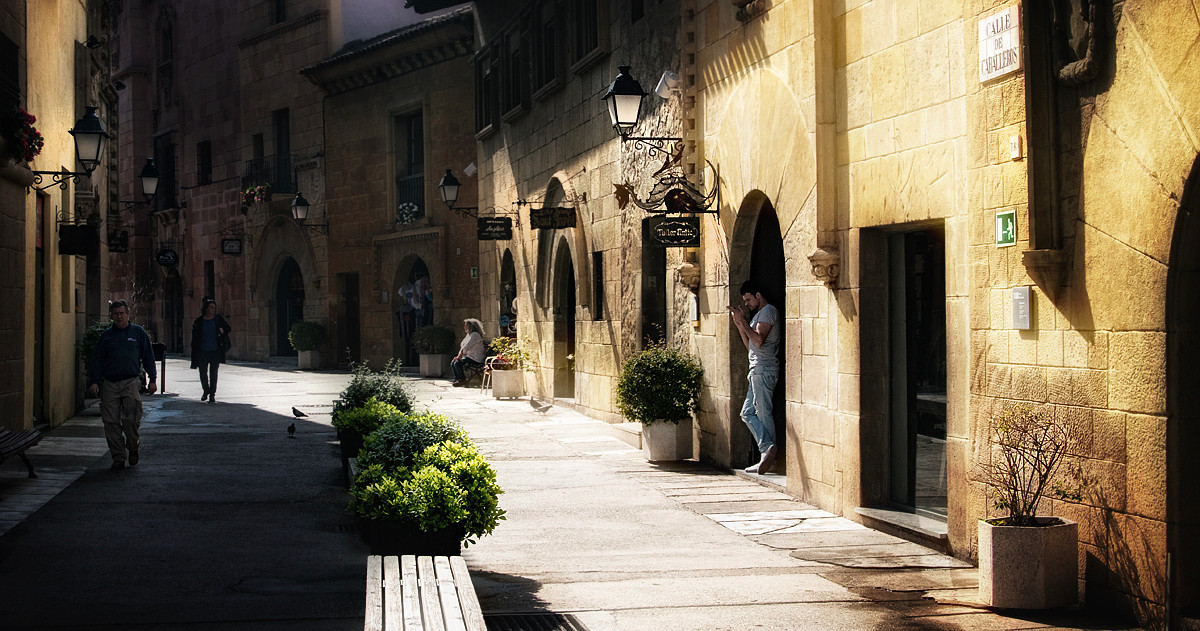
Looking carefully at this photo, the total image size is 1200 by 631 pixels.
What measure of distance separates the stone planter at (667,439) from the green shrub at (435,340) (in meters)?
15.4

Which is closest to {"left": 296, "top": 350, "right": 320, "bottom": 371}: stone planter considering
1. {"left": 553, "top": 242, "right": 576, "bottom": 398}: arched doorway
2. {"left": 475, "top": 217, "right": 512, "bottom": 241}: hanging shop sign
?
{"left": 475, "top": 217, "right": 512, "bottom": 241}: hanging shop sign

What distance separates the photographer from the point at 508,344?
21969mm

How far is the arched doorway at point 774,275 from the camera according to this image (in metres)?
11.4

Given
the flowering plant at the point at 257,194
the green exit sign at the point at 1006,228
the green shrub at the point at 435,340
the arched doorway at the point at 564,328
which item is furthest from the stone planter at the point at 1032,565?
the flowering plant at the point at 257,194

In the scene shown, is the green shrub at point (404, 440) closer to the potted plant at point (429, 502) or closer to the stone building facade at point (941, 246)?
the potted plant at point (429, 502)

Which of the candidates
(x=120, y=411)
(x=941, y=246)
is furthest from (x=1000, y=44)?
(x=120, y=411)

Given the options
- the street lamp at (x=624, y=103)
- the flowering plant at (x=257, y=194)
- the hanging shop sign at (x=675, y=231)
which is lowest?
the hanging shop sign at (x=675, y=231)

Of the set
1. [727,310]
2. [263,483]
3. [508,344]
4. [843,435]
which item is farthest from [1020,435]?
[508,344]

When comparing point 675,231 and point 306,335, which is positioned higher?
point 675,231

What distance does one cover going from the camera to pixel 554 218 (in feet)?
58.6

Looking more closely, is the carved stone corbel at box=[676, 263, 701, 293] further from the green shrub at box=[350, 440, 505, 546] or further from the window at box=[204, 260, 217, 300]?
the window at box=[204, 260, 217, 300]

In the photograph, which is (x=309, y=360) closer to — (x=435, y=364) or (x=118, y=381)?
(x=435, y=364)

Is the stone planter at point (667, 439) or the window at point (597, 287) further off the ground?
the window at point (597, 287)

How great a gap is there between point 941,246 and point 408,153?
2313 centimetres
